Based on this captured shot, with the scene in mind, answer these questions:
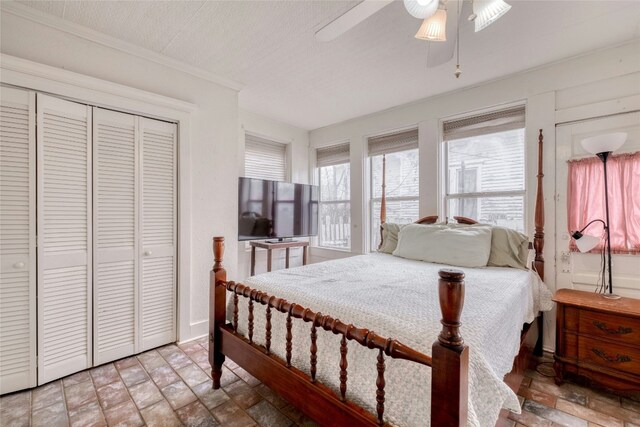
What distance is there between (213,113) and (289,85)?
2.75 ft

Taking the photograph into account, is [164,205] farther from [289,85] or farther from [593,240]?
[593,240]

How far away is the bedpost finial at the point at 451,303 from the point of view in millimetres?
850

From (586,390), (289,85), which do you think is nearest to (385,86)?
(289,85)

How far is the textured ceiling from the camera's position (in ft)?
6.12

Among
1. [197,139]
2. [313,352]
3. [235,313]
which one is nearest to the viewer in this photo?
[313,352]

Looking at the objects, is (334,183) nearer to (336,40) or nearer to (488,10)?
(336,40)

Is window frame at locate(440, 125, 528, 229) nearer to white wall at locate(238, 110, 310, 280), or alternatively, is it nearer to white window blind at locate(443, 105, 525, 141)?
white window blind at locate(443, 105, 525, 141)

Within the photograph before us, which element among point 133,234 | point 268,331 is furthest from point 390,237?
point 133,234

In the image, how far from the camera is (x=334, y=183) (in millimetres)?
4469

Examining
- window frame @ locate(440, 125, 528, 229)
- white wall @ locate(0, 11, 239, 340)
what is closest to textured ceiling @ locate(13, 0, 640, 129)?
white wall @ locate(0, 11, 239, 340)

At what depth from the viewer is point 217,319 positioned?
1947 mm

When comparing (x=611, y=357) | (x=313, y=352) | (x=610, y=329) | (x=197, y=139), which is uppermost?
(x=197, y=139)

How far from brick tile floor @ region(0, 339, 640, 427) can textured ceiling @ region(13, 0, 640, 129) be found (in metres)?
2.53

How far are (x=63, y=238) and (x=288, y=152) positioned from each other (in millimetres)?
2945
